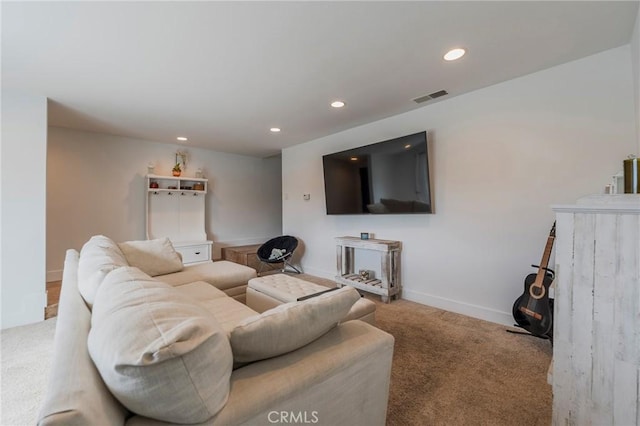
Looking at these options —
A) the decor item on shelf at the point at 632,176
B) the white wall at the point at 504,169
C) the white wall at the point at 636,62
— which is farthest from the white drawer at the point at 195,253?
the white wall at the point at 636,62

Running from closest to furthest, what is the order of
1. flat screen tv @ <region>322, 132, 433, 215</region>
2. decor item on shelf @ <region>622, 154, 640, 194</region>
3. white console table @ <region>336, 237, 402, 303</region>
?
decor item on shelf @ <region>622, 154, 640, 194</region>
flat screen tv @ <region>322, 132, 433, 215</region>
white console table @ <region>336, 237, 402, 303</region>

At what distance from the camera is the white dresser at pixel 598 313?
1.00 metres

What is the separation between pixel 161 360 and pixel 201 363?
0.11 m

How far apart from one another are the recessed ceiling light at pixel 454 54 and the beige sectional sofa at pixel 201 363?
6.55 feet

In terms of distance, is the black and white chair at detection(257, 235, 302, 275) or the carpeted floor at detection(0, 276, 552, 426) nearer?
the carpeted floor at detection(0, 276, 552, 426)

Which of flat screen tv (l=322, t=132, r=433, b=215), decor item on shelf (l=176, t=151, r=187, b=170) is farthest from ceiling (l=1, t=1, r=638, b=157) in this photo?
decor item on shelf (l=176, t=151, r=187, b=170)

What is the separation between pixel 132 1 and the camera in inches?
59.4

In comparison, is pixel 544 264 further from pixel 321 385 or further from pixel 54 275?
pixel 54 275

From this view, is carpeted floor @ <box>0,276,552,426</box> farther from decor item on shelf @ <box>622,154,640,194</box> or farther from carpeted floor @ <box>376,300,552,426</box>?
decor item on shelf @ <box>622,154,640,194</box>

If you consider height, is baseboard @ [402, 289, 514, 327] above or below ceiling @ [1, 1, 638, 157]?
below

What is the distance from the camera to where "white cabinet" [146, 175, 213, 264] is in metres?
4.62

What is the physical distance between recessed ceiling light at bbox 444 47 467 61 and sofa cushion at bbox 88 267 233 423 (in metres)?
2.41

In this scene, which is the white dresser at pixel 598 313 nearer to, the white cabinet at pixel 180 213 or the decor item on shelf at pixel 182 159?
the white cabinet at pixel 180 213

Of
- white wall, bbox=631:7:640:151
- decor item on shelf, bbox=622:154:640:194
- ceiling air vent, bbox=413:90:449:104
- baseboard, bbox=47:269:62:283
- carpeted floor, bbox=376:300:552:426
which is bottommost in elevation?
carpeted floor, bbox=376:300:552:426
